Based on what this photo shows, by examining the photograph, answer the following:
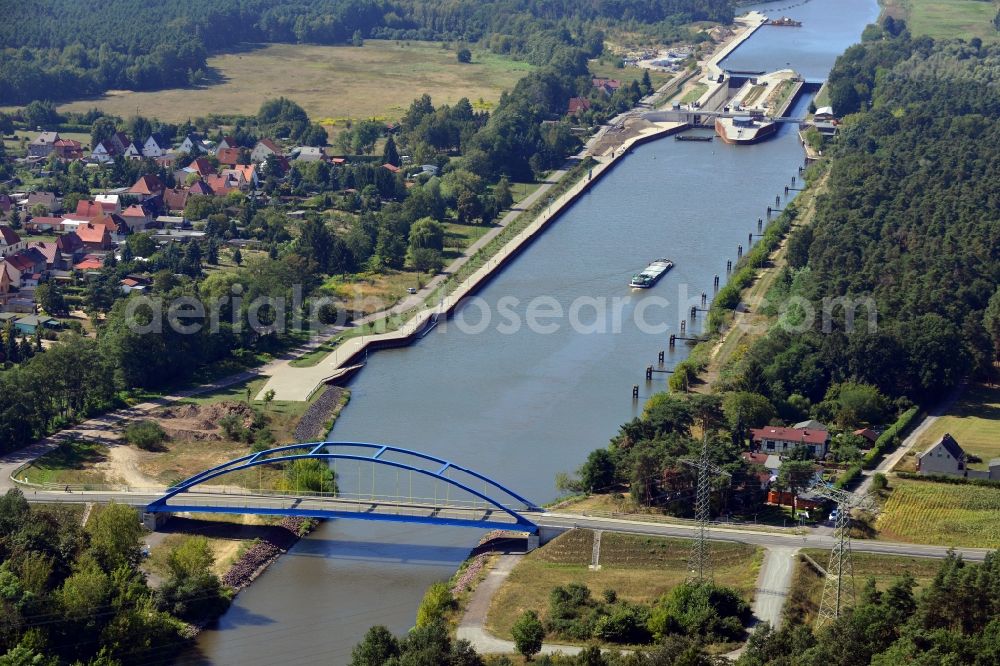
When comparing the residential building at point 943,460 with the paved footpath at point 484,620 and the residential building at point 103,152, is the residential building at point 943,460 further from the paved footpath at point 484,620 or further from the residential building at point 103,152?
the residential building at point 103,152

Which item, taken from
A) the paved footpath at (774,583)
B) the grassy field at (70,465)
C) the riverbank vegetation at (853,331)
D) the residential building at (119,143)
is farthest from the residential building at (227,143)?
the paved footpath at (774,583)

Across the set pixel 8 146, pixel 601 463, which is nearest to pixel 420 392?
pixel 601 463

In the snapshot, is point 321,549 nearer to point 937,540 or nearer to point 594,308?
point 937,540

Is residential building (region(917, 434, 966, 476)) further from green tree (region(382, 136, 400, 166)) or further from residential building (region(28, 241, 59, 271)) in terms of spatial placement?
green tree (region(382, 136, 400, 166))

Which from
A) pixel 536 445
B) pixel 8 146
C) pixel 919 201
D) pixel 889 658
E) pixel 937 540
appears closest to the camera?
pixel 889 658

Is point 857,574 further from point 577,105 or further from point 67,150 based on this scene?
A: point 577,105

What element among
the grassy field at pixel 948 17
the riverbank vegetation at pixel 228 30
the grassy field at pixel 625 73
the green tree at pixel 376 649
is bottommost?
the green tree at pixel 376 649

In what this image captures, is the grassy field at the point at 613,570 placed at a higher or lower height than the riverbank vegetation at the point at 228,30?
lower

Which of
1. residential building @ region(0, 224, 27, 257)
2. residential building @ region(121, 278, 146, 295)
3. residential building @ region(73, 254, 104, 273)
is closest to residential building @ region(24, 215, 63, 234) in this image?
residential building @ region(0, 224, 27, 257)
